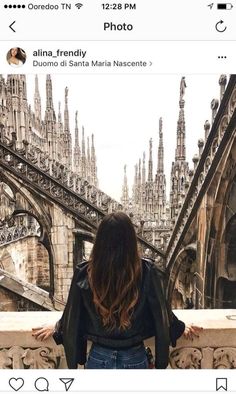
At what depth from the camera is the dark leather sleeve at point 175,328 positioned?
1.47 metres

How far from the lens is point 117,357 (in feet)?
4.62

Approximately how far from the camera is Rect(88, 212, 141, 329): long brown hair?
1314mm

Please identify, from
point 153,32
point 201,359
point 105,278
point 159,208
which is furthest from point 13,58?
point 159,208

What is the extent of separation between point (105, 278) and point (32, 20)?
1.48 m

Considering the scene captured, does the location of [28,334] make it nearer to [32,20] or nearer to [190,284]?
[32,20]

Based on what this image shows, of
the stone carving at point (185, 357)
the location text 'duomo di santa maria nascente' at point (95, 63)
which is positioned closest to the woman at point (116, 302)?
the stone carving at point (185, 357)

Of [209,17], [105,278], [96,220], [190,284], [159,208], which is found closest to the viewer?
[105,278]

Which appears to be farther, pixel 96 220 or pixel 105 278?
pixel 96 220

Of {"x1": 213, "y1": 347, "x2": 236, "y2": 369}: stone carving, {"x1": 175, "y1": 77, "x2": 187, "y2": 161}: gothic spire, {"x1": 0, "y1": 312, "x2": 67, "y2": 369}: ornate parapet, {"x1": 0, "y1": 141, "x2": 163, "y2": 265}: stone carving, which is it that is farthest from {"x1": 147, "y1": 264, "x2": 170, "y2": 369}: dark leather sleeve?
{"x1": 175, "y1": 77, "x2": 187, "y2": 161}: gothic spire

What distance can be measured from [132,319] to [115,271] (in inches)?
8.6

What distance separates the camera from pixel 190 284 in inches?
180
